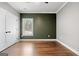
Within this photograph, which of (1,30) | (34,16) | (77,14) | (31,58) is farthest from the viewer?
(34,16)

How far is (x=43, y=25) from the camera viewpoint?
7492 millimetres

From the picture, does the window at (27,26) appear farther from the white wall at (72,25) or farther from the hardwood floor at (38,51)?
the white wall at (72,25)

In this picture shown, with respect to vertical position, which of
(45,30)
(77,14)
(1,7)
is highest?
(1,7)

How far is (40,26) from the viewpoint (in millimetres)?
7473

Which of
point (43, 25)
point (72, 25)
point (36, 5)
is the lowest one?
point (72, 25)

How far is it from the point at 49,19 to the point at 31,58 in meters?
6.56

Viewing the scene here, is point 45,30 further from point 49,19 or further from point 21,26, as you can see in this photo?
point 21,26

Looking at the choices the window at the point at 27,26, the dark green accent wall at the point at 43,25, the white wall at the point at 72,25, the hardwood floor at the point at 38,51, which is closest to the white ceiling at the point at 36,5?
the white wall at the point at 72,25

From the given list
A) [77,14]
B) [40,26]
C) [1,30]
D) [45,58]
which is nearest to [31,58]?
[45,58]

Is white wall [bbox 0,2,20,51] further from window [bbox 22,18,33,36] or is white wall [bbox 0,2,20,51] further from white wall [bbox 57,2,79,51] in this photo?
white wall [bbox 57,2,79,51]

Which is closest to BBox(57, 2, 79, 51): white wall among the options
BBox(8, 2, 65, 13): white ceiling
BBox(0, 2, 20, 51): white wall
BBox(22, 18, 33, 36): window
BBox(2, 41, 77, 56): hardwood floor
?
BBox(2, 41, 77, 56): hardwood floor

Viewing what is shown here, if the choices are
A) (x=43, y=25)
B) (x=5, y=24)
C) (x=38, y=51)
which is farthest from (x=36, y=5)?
(x=43, y=25)

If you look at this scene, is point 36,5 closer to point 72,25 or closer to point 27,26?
point 72,25

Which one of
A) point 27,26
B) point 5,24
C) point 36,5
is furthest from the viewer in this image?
point 27,26
